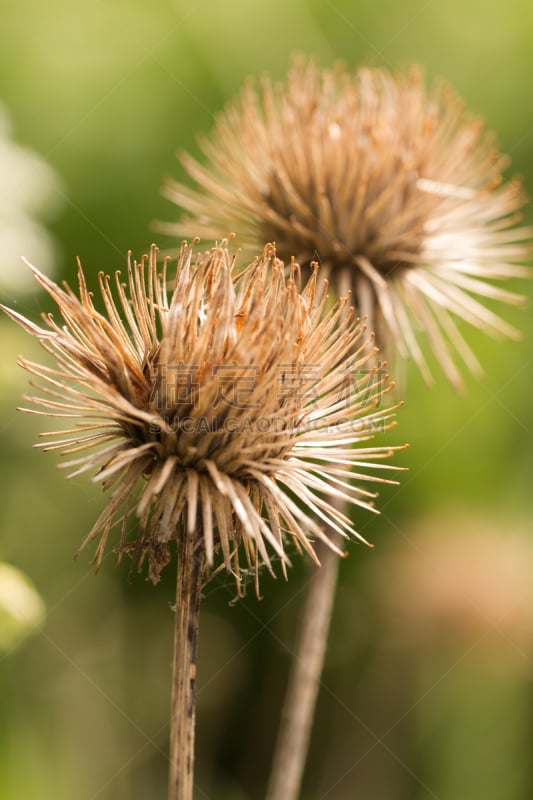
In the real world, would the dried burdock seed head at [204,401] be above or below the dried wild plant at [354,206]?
below

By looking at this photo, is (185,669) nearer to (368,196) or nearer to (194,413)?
(194,413)

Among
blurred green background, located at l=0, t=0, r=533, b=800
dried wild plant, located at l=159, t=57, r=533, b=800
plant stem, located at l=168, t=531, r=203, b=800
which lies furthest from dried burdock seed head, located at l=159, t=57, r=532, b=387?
plant stem, located at l=168, t=531, r=203, b=800

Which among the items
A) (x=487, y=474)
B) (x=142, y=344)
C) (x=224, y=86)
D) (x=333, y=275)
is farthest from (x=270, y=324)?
(x=224, y=86)

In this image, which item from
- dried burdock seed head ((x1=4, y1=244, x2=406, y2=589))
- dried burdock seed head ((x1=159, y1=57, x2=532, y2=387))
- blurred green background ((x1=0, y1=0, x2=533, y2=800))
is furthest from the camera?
blurred green background ((x1=0, y1=0, x2=533, y2=800))

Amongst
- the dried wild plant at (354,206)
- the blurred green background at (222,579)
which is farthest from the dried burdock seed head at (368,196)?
the blurred green background at (222,579)

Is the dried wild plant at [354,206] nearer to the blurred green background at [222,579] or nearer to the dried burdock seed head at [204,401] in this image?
the blurred green background at [222,579]

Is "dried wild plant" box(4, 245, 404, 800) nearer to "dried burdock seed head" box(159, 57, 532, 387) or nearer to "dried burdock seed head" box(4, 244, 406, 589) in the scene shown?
"dried burdock seed head" box(4, 244, 406, 589)

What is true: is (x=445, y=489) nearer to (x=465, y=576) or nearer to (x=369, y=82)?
(x=465, y=576)
